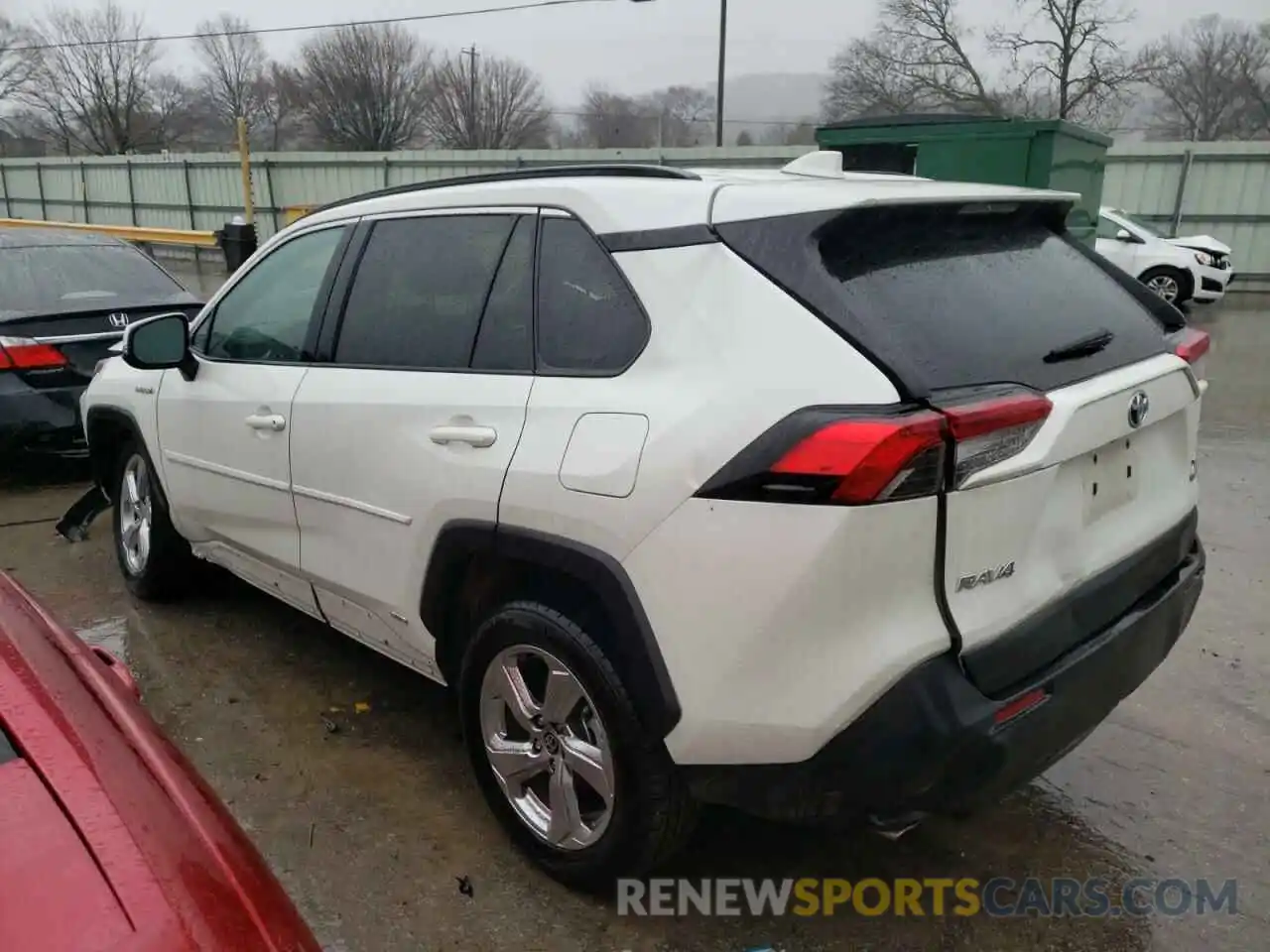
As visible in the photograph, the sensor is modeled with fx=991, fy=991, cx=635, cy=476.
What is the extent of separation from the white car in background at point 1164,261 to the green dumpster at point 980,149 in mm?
6544

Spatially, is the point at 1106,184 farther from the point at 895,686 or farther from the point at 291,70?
the point at 291,70

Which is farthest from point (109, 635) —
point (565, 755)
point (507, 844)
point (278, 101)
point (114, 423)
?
point (278, 101)

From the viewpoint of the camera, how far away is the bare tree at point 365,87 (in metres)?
56.5

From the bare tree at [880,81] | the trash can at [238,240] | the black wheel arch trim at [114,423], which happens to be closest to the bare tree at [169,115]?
the bare tree at [880,81]

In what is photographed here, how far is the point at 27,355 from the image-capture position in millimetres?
5812

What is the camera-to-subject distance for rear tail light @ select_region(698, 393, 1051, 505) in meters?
1.87

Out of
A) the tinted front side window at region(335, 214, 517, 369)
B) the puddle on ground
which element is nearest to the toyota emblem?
the tinted front side window at region(335, 214, 517, 369)

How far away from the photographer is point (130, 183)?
26109 millimetres

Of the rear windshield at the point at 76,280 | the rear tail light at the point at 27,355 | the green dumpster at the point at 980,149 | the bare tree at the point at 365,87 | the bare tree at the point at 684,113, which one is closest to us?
the rear tail light at the point at 27,355

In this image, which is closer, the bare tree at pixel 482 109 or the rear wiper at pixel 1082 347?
the rear wiper at pixel 1082 347

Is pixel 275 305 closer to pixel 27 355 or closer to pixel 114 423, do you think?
Answer: pixel 114 423

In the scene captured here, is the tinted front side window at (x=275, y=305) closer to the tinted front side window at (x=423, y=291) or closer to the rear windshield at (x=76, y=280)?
the tinted front side window at (x=423, y=291)

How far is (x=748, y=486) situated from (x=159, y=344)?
2.66 meters

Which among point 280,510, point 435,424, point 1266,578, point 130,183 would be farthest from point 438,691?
point 130,183
